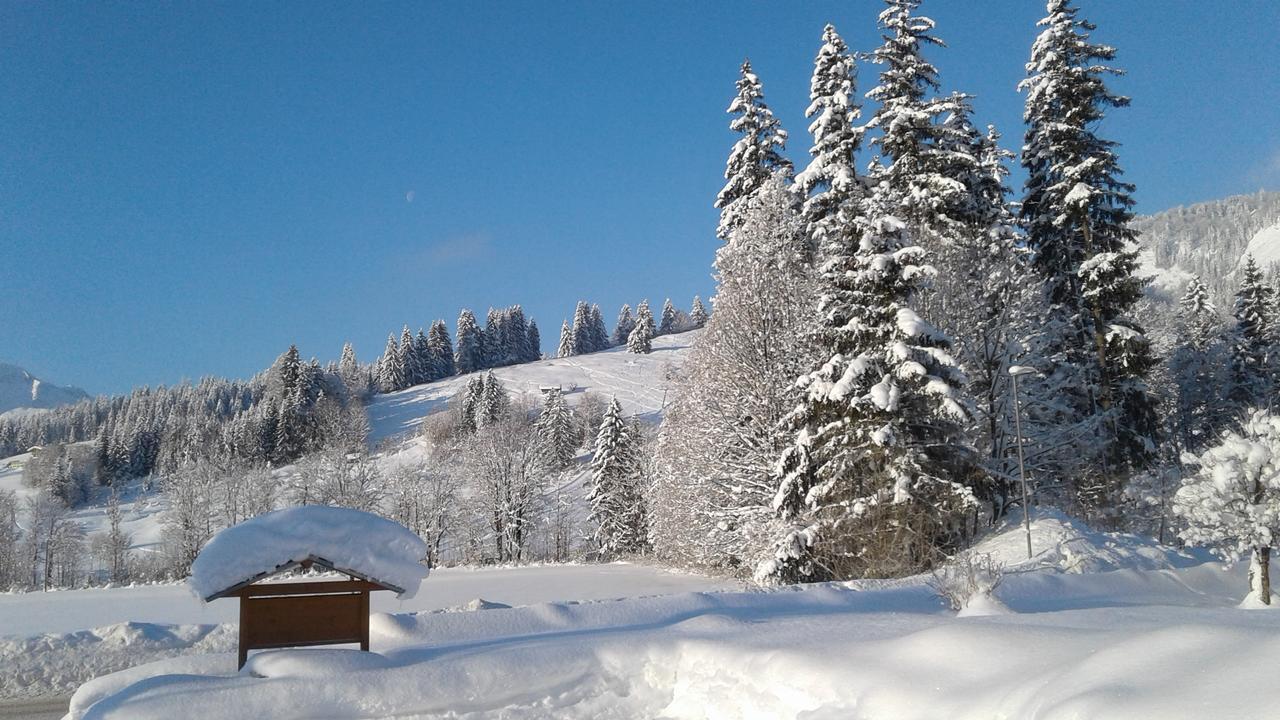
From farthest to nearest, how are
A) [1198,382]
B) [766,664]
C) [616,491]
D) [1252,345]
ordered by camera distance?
[616,491] < [1198,382] < [1252,345] < [766,664]

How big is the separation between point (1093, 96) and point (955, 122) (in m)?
3.78

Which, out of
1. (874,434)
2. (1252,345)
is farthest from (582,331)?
(874,434)

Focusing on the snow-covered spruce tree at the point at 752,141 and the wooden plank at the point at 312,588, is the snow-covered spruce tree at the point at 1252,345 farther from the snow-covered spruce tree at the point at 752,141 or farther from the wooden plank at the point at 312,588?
the wooden plank at the point at 312,588

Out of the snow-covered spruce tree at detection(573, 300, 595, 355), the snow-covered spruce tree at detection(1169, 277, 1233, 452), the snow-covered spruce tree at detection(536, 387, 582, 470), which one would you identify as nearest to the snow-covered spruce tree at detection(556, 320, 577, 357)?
the snow-covered spruce tree at detection(573, 300, 595, 355)

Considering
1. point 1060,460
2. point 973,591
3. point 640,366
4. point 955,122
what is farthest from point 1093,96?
point 640,366

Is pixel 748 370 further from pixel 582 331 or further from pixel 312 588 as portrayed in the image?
pixel 582 331

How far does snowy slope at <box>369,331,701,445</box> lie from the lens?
279 feet

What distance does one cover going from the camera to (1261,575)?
42.1 ft

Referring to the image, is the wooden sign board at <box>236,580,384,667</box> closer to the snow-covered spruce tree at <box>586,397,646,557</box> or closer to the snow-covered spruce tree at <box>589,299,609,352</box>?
the snow-covered spruce tree at <box>586,397,646,557</box>

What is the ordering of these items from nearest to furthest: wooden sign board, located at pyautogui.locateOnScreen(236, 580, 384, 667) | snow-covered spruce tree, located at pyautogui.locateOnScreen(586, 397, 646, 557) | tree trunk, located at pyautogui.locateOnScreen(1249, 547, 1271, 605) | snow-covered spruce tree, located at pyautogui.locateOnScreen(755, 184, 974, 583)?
wooden sign board, located at pyautogui.locateOnScreen(236, 580, 384, 667)
tree trunk, located at pyautogui.locateOnScreen(1249, 547, 1271, 605)
snow-covered spruce tree, located at pyautogui.locateOnScreen(755, 184, 974, 583)
snow-covered spruce tree, located at pyautogui.locateOnScreen(586, 397, 646, 557)

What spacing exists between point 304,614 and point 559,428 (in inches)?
2113

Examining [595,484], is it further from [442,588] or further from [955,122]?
[955,122]

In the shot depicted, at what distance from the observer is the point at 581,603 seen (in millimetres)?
11375

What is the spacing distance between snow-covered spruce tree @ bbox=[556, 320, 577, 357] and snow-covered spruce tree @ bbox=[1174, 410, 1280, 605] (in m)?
104
